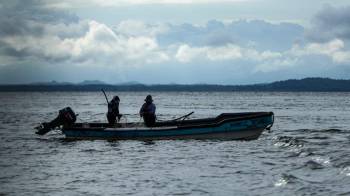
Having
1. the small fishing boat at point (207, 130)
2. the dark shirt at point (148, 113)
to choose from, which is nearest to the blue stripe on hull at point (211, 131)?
the small fishing boat at point (207, 130)

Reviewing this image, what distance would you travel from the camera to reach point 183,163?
2202 centimetres

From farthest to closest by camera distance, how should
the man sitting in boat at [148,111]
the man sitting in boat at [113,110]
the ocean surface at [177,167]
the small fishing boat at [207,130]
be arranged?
the man sitting in boat at [113,110] < the man sitting in boat at [148,111] < the small fishing boat at [207,130] < the ocean surface at [177,167]

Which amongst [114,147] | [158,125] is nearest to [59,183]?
[114,147]

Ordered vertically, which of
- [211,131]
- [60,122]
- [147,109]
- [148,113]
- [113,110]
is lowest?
[211,131]

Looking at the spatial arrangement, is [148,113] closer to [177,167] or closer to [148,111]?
[148,111]

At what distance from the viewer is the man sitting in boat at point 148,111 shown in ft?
95.9

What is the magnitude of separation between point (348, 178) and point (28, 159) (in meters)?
13.8

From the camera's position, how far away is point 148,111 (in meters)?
29.7

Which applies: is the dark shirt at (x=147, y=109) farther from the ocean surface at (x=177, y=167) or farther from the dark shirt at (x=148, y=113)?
the ocean surface at (x=177, y=167)

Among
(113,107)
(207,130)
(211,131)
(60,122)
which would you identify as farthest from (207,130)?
(60,122)

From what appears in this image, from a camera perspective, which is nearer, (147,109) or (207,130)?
(207,130)

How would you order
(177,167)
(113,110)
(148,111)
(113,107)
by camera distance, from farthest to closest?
1. (113,110)
2. (113,107)
3. (148,111)
4. (177,167)

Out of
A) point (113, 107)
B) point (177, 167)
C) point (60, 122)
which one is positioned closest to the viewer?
point (177, 167)

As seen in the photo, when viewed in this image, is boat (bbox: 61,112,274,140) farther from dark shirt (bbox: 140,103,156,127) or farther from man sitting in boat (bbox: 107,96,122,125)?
man sitting in boat (bbox: 107,96,122,125)
